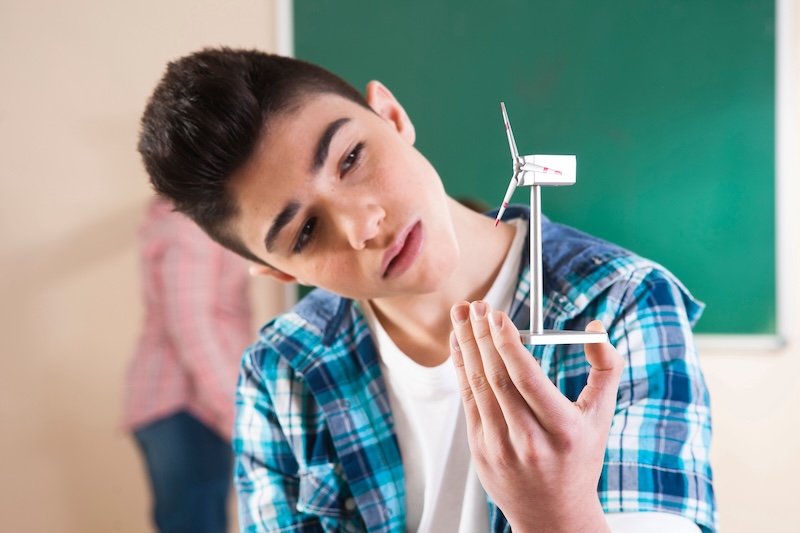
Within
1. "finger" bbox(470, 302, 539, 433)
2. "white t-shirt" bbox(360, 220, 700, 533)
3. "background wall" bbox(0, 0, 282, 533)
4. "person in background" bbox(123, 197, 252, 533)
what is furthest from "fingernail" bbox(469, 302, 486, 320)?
"background wall" bbox(0, 0, 282, 533)

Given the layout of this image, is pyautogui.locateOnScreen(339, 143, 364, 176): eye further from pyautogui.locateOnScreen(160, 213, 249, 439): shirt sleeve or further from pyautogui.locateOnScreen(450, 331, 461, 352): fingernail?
pyautogui.locateOnScreen(160, 213, 249, 439): shirt sleeve

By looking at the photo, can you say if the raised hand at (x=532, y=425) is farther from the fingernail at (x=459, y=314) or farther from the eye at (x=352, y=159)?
the eye at (x=352, y=159)

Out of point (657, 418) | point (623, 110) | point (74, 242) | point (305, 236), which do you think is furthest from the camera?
point (74, 242)

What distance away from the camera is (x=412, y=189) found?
83cm

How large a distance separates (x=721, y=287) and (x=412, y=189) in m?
1.10

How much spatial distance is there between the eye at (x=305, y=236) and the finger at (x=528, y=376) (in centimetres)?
39

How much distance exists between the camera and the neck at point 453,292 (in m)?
0.95

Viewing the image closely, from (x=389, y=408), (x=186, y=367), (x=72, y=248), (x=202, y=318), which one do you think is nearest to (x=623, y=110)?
(x=389, y=408)

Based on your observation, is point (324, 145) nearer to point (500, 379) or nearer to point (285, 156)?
point (285, 156)

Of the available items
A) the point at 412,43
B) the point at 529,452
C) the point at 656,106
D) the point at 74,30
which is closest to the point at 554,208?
the point at 656,106

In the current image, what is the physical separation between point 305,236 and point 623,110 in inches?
41.5

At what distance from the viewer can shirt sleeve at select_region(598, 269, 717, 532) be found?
745 millimetres

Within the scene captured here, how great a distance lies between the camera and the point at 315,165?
0.81 metres

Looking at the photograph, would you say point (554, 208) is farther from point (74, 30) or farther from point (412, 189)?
point (74, 30)
